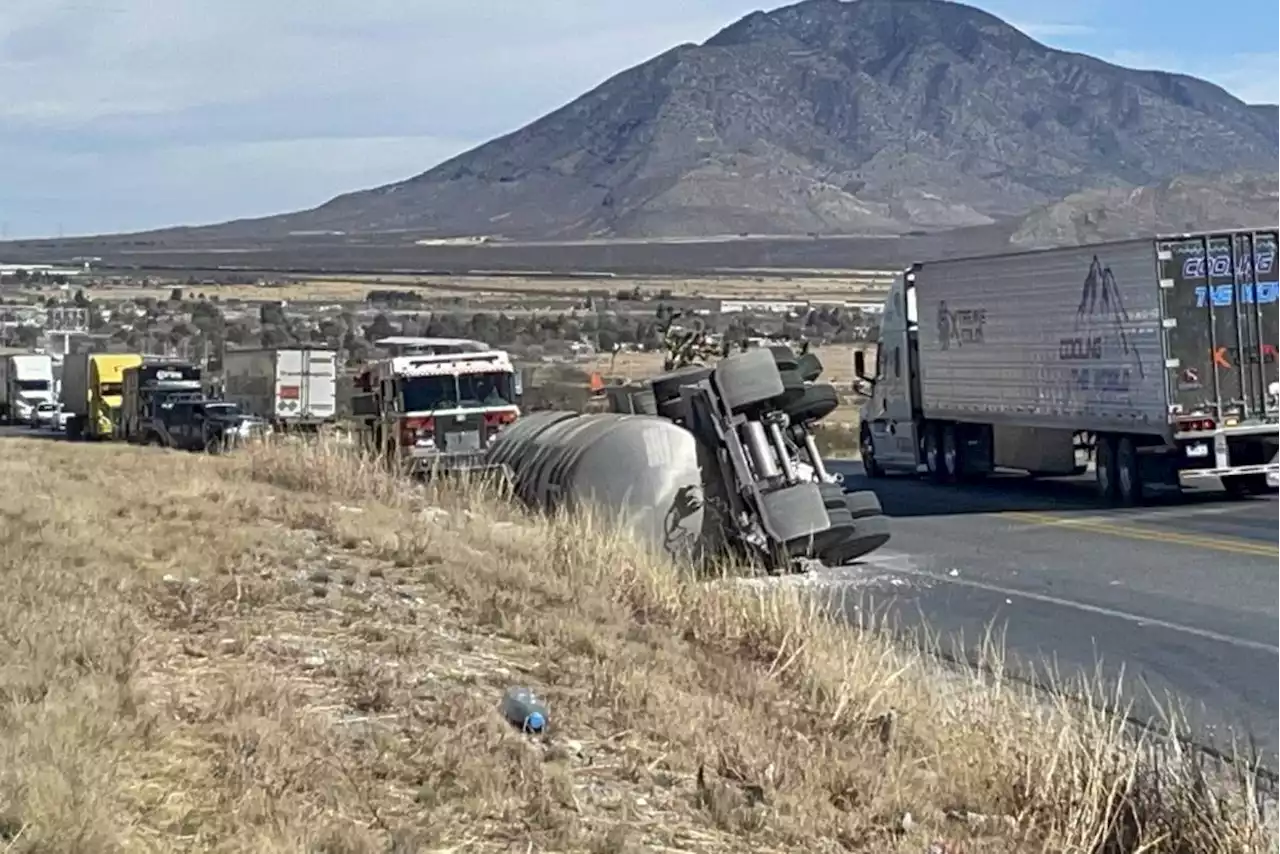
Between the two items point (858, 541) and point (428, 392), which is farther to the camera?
point (428, 392)

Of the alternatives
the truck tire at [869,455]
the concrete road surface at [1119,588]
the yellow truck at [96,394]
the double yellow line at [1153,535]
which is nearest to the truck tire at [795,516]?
the concrete road surface at [1119,588]

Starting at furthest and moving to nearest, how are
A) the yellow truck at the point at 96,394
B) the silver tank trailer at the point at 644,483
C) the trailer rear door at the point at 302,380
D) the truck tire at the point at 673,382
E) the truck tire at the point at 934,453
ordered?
the yellow truck at the point at 96,394 → the trailer rear door at the point at 302,380 → the truck tire at the point at 934,453 → the truck tire at the point at 673,382 → the silver tank trailer at the point at 644,483

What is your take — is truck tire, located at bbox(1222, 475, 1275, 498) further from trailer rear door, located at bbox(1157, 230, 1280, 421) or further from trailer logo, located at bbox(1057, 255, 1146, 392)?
trailer logo, located at bbox(1057, 255, 1146, 392)

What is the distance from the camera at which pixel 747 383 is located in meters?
19.6

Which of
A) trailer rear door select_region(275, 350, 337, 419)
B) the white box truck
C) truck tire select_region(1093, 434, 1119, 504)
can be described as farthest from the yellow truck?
truck tire select_region(1093, 434, 1119, 504)

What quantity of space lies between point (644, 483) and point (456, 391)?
14.6 metres

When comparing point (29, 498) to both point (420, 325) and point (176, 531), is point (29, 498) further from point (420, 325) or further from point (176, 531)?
point (420, 325)

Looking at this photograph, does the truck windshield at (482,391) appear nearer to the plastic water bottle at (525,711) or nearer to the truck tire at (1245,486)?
the truck tire at (1245,486)

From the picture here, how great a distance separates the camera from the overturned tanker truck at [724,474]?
19.0 meters

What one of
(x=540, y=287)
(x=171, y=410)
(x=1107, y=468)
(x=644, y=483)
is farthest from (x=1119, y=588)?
(x=540, y=287)

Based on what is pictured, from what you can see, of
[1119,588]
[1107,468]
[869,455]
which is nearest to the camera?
[1119,588]

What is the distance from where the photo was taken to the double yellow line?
69.9 ft

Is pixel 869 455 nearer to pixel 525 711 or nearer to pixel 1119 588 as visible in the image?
pixel 1119 588

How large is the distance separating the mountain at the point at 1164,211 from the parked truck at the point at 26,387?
311 ft
